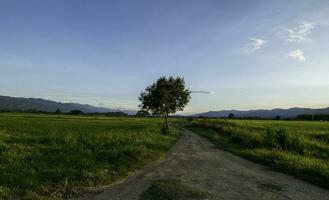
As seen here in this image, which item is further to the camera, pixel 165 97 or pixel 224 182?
pixel 165 97

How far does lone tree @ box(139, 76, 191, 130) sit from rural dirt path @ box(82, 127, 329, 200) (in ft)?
126

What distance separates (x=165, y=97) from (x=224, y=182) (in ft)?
142

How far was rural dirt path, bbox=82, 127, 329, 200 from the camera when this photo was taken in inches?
427

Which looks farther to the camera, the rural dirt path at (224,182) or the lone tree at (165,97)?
the lone tree at (165,97)

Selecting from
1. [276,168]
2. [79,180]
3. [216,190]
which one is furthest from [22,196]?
[276,168]

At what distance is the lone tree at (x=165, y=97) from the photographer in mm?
56375

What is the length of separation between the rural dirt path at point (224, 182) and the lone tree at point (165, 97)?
1513 inches

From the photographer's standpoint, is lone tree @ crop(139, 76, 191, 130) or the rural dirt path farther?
lone tree @ crop(139, 76, 191, 130)

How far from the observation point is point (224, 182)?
12852 millimetres

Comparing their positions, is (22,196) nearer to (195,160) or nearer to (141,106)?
(195,160)

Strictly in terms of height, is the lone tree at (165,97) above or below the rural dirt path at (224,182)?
above

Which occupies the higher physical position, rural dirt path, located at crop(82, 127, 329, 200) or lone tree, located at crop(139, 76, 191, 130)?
lone tree, located at crop(139, 76, 191, 130)

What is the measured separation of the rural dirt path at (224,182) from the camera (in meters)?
10.8

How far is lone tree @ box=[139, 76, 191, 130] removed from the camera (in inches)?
2219
